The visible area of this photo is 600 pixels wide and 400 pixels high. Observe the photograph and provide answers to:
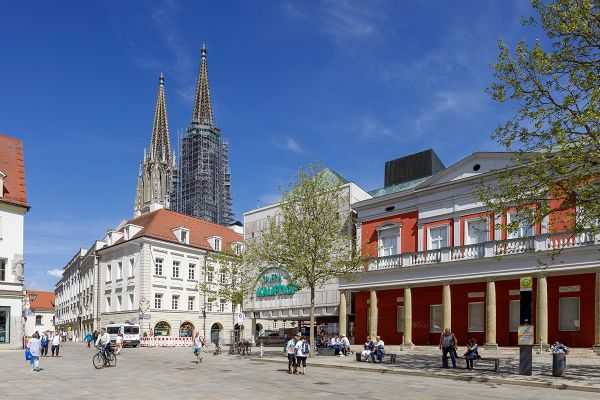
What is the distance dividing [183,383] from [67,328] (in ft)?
250

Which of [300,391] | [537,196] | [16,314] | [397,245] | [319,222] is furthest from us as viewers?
[16,314]

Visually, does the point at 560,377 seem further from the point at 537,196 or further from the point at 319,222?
the point at 319,222

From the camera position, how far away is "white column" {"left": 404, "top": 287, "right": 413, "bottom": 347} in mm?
35312

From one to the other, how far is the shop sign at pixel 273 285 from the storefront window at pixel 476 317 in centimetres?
1624

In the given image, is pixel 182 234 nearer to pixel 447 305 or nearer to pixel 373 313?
pixel 373 313

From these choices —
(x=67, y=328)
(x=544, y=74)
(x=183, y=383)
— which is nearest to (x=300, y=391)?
(x=183, y=383)

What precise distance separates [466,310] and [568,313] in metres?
6.14

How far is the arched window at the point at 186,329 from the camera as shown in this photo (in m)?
61.9

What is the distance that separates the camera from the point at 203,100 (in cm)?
16412

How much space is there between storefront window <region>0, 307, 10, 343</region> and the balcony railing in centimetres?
2750

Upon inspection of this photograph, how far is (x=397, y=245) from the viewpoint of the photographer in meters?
38.3

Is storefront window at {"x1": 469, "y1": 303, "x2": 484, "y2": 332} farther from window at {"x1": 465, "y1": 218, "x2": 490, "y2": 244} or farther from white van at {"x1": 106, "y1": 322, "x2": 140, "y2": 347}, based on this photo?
white van at {"x1": 106, "y1": 322, "x2": 140, "y2": 347}

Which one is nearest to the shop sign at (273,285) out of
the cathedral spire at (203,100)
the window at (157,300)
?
the window at (157,300)

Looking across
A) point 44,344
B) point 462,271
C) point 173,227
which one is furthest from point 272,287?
point 173,227
